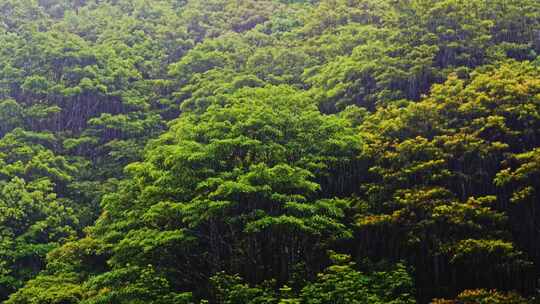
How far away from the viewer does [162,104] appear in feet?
87.7

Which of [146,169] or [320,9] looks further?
[320,9]

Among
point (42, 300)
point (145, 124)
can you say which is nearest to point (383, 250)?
point (42, 300)

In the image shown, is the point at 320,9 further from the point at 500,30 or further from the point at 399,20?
the point at 500,30

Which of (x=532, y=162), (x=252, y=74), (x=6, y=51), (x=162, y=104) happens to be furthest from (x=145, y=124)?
(x=532, y=162)

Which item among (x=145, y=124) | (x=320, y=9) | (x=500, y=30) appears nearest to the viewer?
(x=500, y=30)

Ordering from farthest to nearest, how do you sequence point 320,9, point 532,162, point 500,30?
point 320,9
point 500,30
point 532,162

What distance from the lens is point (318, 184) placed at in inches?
632

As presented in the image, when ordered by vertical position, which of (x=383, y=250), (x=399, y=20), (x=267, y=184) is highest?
(x=399, y=20)

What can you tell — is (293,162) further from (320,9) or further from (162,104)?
(320,9)

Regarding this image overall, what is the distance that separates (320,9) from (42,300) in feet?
60.7

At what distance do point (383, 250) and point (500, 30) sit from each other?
33.6 ft

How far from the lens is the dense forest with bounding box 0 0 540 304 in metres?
14.8

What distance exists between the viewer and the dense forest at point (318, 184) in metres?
14.8

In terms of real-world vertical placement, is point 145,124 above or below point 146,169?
above
